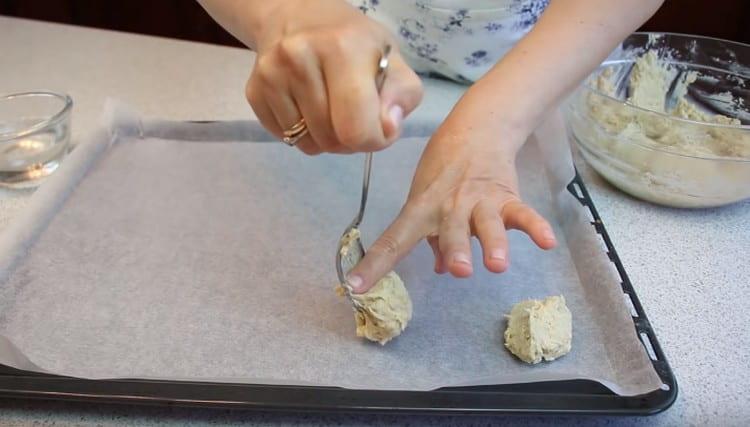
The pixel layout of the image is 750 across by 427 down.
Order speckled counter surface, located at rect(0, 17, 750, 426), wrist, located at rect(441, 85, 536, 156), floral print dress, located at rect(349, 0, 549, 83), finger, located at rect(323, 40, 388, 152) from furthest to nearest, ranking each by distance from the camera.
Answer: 1. floral print dress, located at rect(349, 0, 549, 83)
2. wrist, located at rect(441, 85, 536, 156)
3. speckled counter surface, located at rect(0, 17, 750, 426)
4. finger, located at rect(323, 40, 388, 152)

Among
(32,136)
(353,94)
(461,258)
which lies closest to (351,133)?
(353,94)

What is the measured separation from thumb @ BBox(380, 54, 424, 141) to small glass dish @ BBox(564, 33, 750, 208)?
16.0 inches

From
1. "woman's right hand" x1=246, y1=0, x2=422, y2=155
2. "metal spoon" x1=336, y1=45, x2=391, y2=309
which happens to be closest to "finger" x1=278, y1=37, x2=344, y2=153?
"woman's right hand" x1=246, y1=0, x2=422, y2=155

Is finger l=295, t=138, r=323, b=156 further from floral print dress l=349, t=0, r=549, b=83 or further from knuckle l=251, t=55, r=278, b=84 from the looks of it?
floral print dress l=349, t=0, r=549, b=83

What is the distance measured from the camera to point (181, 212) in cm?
81

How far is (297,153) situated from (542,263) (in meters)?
0.40

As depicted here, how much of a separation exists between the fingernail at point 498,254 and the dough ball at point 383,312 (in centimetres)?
12

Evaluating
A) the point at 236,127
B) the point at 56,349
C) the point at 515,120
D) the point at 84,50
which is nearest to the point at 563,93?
the point at 515,120

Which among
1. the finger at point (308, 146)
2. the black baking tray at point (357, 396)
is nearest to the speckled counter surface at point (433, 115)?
the black baking tray at point (357, 396)

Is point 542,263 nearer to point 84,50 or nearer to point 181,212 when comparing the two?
point 181,212

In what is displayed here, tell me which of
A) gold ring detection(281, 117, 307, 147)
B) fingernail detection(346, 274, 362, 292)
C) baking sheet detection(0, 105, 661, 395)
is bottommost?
baking sheet detection(0, 105, 661, 395)

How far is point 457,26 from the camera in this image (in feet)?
3.04

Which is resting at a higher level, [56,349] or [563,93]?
[563,93]

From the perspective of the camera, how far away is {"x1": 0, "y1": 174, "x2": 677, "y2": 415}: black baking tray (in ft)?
1.70
